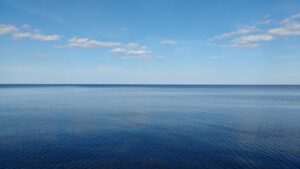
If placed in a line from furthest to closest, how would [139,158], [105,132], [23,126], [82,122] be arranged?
[82,122] < [23,126] < [105,132] < [139,158]

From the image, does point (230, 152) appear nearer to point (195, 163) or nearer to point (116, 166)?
point (195, 163)

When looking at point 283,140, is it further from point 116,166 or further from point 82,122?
point 82,122

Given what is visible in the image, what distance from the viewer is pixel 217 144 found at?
22.6 meters

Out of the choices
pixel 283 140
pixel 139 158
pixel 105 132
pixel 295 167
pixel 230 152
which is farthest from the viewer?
pixel 105 132

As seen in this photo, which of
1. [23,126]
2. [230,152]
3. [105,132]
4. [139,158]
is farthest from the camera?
[23,126]

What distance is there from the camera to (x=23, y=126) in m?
30.3

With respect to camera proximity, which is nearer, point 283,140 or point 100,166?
point 100,166

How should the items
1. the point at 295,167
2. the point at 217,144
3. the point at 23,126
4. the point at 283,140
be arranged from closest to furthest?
the point at 295,167, the point at 217,144, the point at 283,140, the point at 23,126

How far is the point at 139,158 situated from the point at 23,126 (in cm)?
1892

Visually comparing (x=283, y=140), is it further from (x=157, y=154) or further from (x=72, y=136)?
(x=72, y=136)

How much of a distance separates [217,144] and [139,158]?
807 cm

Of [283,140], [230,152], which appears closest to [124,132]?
[230,152]

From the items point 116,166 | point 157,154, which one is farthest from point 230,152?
point 116,166

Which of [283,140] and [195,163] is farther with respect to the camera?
[283,140]
